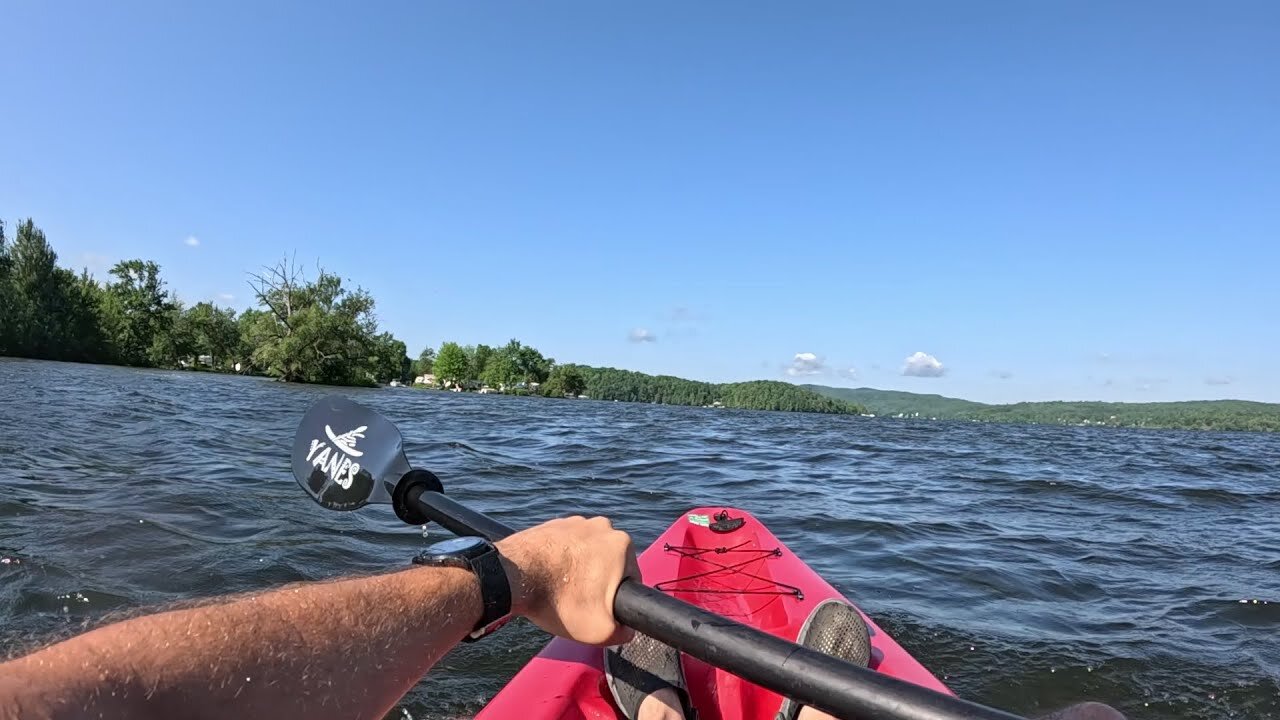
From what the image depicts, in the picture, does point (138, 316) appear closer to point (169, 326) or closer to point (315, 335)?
point (169, 326)

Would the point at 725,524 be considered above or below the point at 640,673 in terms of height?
above

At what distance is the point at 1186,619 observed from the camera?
16.1 feet

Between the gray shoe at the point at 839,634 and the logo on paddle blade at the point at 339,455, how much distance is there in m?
Result: 1.76

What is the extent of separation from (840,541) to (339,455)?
536cm

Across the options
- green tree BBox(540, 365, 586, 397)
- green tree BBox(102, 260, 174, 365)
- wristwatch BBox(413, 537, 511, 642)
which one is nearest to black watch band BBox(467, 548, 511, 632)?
wristwatch BBox(413, 537, 511, 642)

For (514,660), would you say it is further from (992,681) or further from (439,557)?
(439,557)

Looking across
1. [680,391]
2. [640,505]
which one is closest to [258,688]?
[640,505]

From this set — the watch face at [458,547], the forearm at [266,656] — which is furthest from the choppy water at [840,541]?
the watch face at [458,547]

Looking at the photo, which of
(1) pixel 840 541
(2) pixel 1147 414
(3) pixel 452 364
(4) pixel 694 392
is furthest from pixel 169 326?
(2) pixel 1147 414

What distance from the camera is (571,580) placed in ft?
4.79

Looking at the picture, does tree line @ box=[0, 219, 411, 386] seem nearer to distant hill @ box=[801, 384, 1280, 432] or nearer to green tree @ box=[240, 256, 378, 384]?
green tree @ box=[240, 256, 378, 384]

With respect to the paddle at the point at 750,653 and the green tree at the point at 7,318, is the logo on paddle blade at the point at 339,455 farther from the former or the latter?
the green tree at the point at 7,318

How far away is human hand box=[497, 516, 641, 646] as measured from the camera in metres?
1.43

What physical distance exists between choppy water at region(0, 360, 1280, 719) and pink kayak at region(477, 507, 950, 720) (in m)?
0.96
